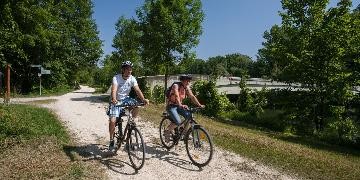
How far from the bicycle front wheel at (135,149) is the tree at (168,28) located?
21.1m

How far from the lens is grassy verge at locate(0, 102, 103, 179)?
7.95 meters

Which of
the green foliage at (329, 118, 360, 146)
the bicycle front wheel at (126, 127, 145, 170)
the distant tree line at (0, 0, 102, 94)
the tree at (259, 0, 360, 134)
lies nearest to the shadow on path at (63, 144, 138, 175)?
the bicycle front wheel at (126, 127, 145, 170)

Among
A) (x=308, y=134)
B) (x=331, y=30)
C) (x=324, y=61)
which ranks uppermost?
(x=331, y=30)

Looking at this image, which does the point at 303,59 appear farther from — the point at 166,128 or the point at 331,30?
the point at 166,128

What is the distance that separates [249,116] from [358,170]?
2292 centimetres

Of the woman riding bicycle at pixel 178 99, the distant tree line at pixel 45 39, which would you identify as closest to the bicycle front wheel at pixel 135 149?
the woman riding bicycle at pixel 178 99

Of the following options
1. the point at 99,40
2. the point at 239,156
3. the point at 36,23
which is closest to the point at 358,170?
the point at 239,156

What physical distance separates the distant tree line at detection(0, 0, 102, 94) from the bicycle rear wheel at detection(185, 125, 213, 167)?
82.9ft

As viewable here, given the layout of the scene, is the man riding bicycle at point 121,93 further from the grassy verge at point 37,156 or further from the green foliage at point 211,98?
the green foliage at point 211,98

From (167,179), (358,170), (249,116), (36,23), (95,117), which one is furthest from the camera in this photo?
(36,23)

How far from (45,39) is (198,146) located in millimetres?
34430

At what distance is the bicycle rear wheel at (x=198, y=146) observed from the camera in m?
9.03

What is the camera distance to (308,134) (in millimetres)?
24219

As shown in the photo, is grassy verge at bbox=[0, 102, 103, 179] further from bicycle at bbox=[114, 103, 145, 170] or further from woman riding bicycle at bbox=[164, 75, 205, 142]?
woman riding bicycle at bbox=[164, 75, 205, 142]
